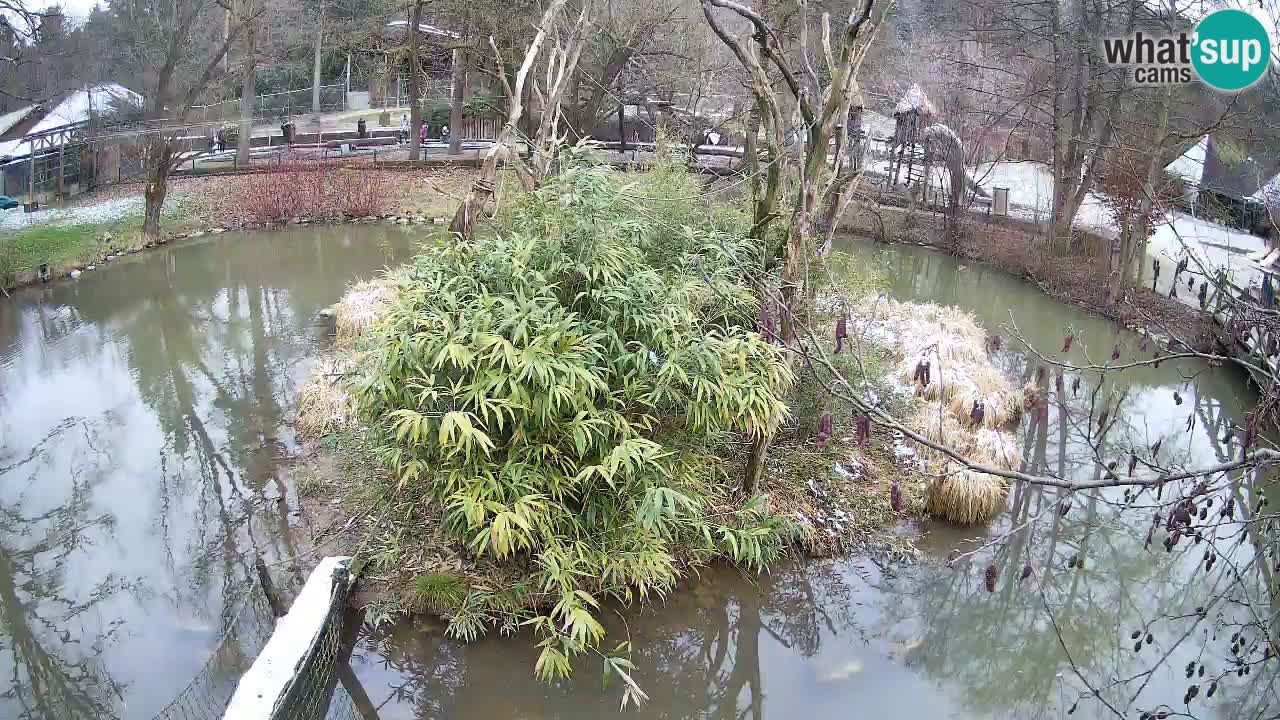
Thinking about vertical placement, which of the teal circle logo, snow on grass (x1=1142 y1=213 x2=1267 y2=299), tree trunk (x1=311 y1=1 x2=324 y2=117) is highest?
tree trunk (x1=311 y1=1 x2=324 y2=117)

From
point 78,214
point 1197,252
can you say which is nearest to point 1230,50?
point 1197,252

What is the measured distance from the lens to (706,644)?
16.2 ft

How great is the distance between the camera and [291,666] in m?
4.02

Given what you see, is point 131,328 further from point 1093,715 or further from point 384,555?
point 1093,715

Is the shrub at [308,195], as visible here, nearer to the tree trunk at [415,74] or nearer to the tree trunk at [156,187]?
the tree trunk at [156,187]

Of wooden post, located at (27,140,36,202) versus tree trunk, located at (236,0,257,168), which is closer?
wooden post, located at (27,140,36,202)

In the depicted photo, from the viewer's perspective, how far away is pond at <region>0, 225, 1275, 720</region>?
455 cm

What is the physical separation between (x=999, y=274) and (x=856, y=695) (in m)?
8.65

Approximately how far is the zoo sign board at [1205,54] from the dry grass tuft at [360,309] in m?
6.76

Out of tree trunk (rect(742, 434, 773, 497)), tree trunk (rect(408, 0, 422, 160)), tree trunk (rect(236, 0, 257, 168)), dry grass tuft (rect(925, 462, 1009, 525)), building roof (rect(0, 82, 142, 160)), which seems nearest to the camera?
tree trunk (rect(742, 434, 773, 497))

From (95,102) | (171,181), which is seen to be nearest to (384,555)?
(171,181)

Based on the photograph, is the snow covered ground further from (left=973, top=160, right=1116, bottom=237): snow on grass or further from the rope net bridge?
(left=973, top=160, right=1116, bottom=237): snow on grass

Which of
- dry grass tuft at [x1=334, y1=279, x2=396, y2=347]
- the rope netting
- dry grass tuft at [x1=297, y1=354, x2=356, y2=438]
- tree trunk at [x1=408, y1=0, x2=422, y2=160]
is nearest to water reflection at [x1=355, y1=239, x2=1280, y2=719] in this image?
the rope netting

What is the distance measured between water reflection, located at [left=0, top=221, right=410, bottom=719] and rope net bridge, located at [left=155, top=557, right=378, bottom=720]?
0.15ft
